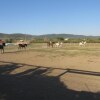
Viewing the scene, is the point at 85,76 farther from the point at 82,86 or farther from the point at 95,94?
the point at 95,94

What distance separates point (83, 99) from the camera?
8.25 metres

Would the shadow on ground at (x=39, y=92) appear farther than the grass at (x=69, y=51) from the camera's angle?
No

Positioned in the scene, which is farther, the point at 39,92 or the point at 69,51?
the point at 69,51

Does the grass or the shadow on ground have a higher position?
the shadow on ground

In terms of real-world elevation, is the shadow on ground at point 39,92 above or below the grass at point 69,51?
above

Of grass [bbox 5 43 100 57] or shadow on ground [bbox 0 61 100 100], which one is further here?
grass [bbox 5 43 100 57]

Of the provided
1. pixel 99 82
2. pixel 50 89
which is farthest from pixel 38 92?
pixel 99 82

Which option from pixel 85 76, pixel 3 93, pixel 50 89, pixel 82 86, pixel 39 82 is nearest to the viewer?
pixel 3 93

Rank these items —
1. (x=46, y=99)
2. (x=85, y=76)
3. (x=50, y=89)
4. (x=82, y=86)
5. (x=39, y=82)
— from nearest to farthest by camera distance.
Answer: (x=46, y=99) → (x=50, y=89) → (x=82, y=86) → (x=39, y=82) → (x=85, y=76)

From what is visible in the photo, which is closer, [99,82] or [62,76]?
[99,82]

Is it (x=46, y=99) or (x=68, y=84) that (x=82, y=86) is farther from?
(x=46, y=99)

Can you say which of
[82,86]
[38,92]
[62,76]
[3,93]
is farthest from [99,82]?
[3,93]

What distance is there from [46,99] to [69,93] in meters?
1.22

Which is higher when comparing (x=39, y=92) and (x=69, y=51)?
(x=39, y=92)
